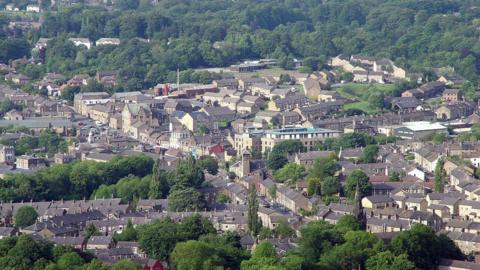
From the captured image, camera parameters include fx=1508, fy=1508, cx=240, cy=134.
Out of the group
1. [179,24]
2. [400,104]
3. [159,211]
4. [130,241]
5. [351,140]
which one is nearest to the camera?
[130,241]

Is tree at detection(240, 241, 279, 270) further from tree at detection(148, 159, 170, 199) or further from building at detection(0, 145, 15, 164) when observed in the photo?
A: building at detection(0, 145, 15, 164)

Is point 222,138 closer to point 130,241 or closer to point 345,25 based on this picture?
point 130,241

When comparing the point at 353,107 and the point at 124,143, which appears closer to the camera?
the point at 124,143

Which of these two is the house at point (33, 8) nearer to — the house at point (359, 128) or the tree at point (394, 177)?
the house at point (359, 128)

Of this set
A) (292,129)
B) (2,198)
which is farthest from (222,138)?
(2,198)

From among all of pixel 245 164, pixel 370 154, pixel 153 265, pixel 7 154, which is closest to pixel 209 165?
pixel 245 164

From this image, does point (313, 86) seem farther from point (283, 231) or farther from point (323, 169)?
point (283, 231)
